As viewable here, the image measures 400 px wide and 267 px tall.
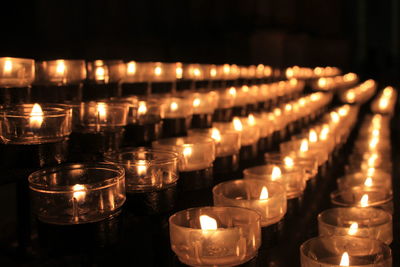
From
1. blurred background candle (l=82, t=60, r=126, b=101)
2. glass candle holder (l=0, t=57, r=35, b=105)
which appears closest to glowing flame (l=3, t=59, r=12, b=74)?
glass candle holder (l=0, t=57, r=35, b=105)

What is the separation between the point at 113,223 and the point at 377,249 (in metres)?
0.67

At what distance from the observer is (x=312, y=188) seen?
6.84ft

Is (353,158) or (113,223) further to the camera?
(353,158)

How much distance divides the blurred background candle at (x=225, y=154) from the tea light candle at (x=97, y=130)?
420mm

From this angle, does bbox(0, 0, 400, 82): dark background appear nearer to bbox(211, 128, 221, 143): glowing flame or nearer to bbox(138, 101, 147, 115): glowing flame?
bbox(138, 101, 147, 115): glowing flame

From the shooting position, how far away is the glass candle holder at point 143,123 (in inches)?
72.2

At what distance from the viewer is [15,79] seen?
159 cm

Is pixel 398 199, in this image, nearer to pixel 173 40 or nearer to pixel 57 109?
pixel 57 109

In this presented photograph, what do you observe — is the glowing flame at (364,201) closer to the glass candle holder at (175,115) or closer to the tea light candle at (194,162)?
the tea light candle at (194,162)

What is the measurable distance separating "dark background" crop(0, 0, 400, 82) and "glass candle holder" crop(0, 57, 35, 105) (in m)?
1.08

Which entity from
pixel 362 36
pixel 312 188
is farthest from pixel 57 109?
pixel 362 36

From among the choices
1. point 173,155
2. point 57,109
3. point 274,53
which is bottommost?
point 173,155

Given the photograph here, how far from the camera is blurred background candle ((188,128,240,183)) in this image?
195 cm

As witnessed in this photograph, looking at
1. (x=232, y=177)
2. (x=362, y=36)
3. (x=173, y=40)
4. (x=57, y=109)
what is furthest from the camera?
(x=362, y=36)
